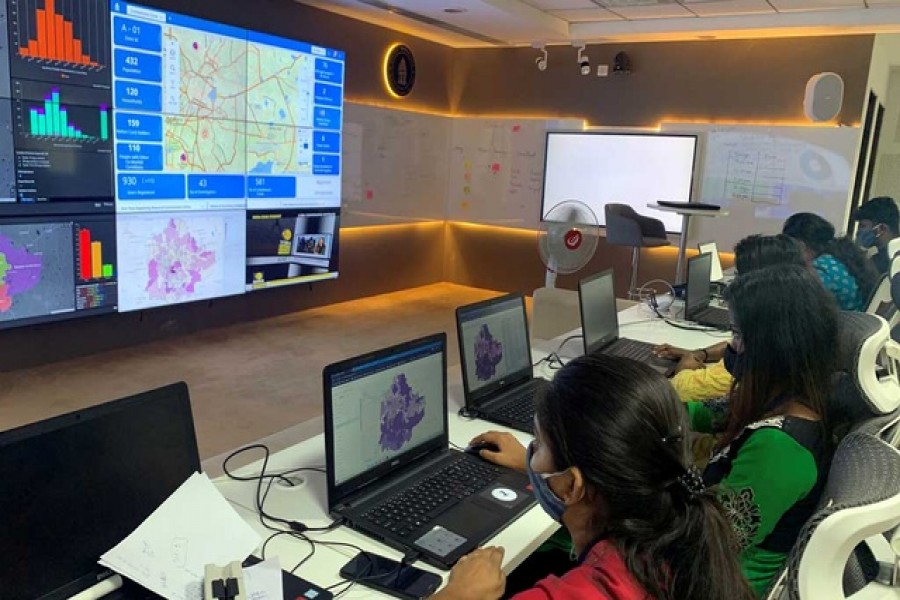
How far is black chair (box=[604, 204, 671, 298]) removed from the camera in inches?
198

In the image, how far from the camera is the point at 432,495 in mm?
1572

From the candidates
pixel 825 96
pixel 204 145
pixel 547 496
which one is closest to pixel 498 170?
pixel 825 96

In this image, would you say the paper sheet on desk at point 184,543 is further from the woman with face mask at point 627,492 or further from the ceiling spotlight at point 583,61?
the ceiling spotlight at point 583,61

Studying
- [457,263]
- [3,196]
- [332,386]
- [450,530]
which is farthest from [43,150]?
[457,263]

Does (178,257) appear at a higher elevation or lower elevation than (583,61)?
lower

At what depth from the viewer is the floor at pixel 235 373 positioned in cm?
370

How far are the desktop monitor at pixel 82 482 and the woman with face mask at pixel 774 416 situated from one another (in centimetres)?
98

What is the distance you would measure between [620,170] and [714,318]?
3141mm

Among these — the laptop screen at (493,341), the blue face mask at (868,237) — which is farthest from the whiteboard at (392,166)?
the laptop screen at (493,341)

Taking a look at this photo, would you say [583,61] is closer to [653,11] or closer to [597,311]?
[653,11]

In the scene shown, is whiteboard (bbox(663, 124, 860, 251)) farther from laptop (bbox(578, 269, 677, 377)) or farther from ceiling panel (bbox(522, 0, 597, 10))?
Answer: laptop (bbox(578, 269, 677, 377))

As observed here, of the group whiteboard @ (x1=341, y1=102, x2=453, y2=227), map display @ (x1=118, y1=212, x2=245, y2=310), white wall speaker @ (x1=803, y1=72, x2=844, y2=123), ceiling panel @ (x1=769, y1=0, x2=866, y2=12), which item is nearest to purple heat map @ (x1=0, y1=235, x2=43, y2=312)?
map display @ (x1=118, y1=212, x2=245, y2=310)

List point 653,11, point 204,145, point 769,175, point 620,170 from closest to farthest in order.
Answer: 1. point 204,145
2. point 653,11
3. point 769,175
4. point 620,170

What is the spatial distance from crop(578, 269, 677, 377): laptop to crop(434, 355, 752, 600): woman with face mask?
60.8 inches
